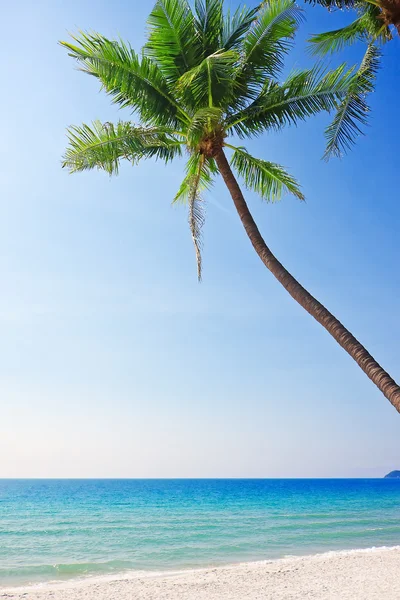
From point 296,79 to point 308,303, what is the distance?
4.23 metres

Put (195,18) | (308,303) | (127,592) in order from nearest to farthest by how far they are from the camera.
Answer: (308,303) < (195,18) < (127,592)

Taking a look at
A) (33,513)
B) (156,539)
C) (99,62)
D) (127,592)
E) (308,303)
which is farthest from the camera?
(33,513)

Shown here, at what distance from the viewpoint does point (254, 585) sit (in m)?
10.9

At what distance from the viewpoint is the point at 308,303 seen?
21.1 ft

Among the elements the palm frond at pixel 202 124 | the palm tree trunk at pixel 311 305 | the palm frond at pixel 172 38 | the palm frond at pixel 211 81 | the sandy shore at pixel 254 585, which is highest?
the palm frond at pixel 172 38

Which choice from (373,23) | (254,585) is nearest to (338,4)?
(373,23)

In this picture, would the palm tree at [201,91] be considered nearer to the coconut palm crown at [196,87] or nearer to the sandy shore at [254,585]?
the coconut palm crown at [196,87]

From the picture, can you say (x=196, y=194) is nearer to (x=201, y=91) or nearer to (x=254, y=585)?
(x=201, y=91)

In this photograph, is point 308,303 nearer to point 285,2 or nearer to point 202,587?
point 285,2

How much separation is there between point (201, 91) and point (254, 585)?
9.95m

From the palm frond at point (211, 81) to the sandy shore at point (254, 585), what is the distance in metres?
9.11

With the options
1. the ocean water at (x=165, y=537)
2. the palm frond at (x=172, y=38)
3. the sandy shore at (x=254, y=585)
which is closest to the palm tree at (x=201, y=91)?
the palm frond at (x=172, y=38)

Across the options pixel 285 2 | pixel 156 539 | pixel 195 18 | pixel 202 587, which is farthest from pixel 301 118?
pixel 156 539

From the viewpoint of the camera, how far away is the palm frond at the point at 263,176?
9102 millimetres
